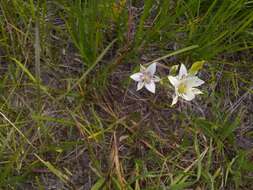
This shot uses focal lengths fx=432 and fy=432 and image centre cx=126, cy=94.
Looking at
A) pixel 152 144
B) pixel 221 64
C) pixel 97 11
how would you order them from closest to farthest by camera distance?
pixel 97 11 → pixel 152 144 → pixel 221 64

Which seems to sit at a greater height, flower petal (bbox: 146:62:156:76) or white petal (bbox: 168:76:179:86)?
flower petal (bbox: 146:62:156:76)

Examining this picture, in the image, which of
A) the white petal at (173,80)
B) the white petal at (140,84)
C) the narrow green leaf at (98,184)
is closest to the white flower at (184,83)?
the white petal at (173,80)

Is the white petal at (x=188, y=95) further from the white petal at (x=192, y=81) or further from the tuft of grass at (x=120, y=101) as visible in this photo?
the tuft of grass at (x=120, y=101)

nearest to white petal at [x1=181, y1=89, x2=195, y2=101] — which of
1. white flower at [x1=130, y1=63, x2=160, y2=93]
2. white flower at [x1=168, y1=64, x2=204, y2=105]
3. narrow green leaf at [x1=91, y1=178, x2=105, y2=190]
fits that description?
white flower at [x1=168, y1=64, x2=204, y2=105]

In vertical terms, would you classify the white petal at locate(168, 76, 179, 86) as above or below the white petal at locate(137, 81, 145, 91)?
above

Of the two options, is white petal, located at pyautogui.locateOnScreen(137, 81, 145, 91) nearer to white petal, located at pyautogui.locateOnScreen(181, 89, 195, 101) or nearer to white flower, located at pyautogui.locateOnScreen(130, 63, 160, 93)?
white flower, located at pyautogui.locateOnScreen(130, 63, 160, 93)

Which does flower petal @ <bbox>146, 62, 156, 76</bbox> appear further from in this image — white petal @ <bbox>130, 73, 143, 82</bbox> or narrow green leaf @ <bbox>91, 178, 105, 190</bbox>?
narrow green leaf @ <bbox>91, 178, 105, 190</bbox>

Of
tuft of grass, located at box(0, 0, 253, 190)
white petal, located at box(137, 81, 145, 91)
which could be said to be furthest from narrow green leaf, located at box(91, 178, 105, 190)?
white petal, located at box(137, 81, 145, 91)

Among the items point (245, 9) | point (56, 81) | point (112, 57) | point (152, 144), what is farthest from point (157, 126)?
point (245, 9)

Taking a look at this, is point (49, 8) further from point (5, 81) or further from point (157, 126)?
point (157, 126)

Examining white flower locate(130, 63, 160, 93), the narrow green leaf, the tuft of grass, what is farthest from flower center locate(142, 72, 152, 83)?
the narrow green leaf

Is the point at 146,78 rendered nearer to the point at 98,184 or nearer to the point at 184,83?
the point at 184,83
